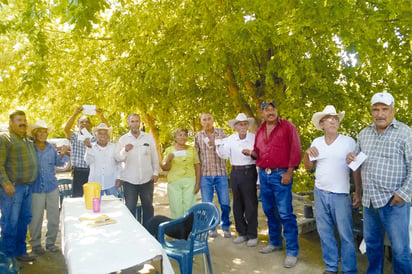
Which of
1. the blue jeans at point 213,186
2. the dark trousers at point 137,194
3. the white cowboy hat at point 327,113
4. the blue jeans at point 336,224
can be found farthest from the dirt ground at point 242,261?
the white cowboy hat at point 327,113

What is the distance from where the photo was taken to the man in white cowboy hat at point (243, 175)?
5414mm

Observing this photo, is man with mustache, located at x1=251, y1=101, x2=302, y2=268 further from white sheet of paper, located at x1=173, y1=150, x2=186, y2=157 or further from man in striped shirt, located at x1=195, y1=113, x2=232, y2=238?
white sheet of paper, located at x1=173, y1=150, x2=186, y2=157

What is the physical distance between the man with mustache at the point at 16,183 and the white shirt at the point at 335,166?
383 cm

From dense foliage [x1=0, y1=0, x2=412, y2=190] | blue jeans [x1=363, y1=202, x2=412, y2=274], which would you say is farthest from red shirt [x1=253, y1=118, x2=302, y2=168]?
blue jeans [x1=363, y1=202, x2=412, y2=274]

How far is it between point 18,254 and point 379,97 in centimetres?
497

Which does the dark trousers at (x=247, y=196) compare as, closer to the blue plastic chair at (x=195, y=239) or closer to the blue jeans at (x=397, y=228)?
the blue plastic chair at (x=195, y=239)

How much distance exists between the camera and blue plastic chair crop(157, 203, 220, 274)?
12.5 ft

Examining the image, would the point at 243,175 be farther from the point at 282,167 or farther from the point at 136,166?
the point at 136,166

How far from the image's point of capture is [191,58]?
6.00m

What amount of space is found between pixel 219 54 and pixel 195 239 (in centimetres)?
348

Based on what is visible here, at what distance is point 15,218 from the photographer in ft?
15.7

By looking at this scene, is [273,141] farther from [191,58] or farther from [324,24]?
[191,58]

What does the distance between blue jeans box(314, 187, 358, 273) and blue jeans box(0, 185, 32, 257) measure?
387cm

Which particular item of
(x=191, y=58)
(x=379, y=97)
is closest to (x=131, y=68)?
(x=191, y=58)
